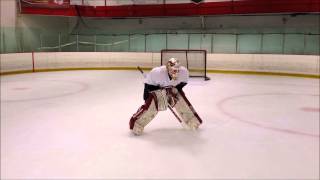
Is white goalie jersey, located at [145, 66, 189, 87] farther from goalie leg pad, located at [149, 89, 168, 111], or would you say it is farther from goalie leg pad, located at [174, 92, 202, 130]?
goalie leg pad, located at [174, 92, 202, 130]

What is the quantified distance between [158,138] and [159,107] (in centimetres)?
37

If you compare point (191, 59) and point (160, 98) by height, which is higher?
point (191, 59)

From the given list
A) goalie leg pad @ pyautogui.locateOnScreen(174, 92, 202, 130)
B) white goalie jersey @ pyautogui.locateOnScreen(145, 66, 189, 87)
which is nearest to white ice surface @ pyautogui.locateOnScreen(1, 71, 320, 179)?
goalie leg pad @ pyautogui.locateOnScreen(174, 92, 202, 130)

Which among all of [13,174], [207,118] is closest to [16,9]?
[207,118]

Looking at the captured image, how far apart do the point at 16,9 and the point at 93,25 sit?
3.52 meters

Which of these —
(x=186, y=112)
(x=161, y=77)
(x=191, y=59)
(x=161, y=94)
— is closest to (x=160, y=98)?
(x=161, y=94)

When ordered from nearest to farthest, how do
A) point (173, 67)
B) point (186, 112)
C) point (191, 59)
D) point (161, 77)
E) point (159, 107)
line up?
point (173, 67)
point (161, 77)
point (159, 107)
point (186, 112)
point (191, 59)

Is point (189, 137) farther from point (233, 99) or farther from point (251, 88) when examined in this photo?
point (251, 88)

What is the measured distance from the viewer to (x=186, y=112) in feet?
13.8

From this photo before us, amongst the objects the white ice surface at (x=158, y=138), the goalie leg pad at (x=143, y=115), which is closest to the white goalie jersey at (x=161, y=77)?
the goalie leg pad at (x=143, y=115)

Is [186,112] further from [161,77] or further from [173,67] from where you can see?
[173,67]

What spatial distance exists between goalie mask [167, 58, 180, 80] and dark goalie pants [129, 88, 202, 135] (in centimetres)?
26

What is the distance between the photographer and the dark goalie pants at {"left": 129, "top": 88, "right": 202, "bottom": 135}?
4008 mm

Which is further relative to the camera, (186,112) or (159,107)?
(186,112)
